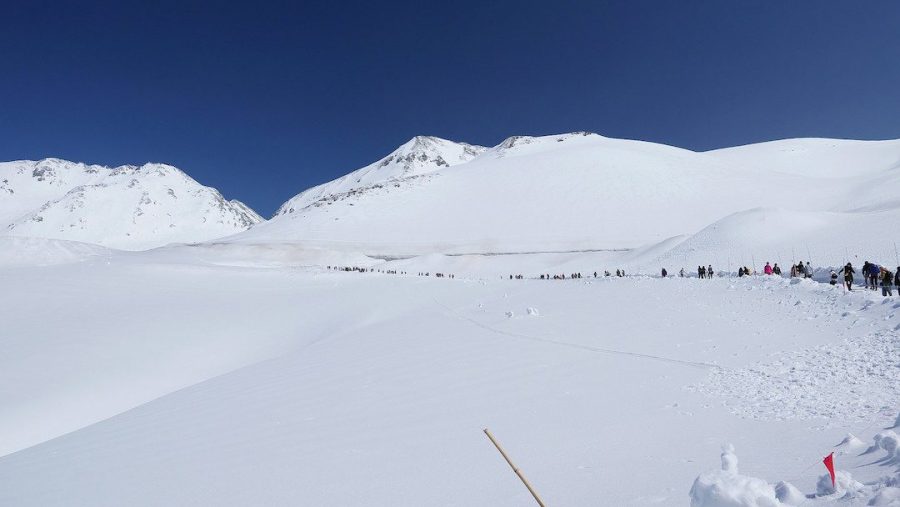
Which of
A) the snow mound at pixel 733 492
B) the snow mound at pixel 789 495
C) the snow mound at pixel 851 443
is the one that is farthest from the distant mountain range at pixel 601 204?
the snow mound at pixel 733 492

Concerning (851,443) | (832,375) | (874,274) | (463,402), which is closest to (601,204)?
(874,274)

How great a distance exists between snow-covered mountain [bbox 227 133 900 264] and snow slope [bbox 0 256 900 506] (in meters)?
52.5

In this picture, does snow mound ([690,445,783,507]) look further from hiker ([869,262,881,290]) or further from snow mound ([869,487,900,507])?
hiker ([869,262,881,290])

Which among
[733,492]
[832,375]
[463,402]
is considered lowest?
[463,402]

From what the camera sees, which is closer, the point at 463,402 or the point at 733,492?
the point at 733,492

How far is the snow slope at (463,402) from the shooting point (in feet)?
19.0

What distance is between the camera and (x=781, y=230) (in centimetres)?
4019

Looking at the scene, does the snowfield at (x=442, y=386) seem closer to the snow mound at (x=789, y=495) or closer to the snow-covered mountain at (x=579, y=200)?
the snow mound at (x=789, y=495)

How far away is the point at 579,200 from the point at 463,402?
83.0 meters

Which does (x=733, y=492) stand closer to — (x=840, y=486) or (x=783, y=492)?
(x=783, y=492)

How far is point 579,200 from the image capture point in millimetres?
87562

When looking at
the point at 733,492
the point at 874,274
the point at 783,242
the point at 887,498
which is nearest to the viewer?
the point at 887,498

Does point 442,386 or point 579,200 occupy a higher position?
point 579,200

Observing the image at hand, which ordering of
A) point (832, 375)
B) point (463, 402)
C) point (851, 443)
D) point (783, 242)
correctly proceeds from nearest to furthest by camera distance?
1. point (851, 443)
2. point (832, 375)
3. point (463, 402)
4. point (783, 242)
